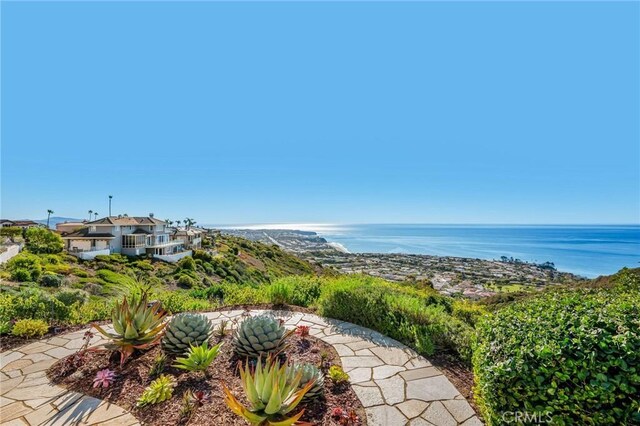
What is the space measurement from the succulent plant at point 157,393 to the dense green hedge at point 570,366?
2.74 m

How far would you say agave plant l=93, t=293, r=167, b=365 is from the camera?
10.8ft

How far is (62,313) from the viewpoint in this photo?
4.89 m

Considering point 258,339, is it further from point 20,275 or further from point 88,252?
point 88,252

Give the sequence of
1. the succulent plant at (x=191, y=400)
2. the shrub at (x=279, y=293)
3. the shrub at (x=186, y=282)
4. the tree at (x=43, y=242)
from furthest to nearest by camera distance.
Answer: the tree at (x=43, y=242)
the shrub at (x=186, y=282)
the shrub at (x=279, y=293)
the succulent plant at (x=191, y=400)

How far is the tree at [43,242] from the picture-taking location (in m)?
28.2

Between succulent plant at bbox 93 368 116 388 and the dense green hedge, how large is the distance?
3.49 m

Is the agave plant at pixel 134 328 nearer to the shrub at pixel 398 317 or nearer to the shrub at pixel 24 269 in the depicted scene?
the shrub at pixel 398 317

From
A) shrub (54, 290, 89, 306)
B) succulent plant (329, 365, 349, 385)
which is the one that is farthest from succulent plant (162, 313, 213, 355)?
shrub (54, 290, 89, 306)

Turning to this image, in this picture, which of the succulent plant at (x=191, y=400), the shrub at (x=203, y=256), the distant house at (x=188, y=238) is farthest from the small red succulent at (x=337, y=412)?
the distant house at (x=188, y=238)

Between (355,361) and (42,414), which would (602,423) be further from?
(42,414)

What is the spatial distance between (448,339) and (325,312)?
7.00 feet

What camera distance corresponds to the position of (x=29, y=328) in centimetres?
421

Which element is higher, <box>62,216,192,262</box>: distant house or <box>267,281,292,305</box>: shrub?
<box>267,281,292,305</box>: shrub

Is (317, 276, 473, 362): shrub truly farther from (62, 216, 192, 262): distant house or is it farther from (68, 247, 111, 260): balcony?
(62, 216, 192, 262): distant house
